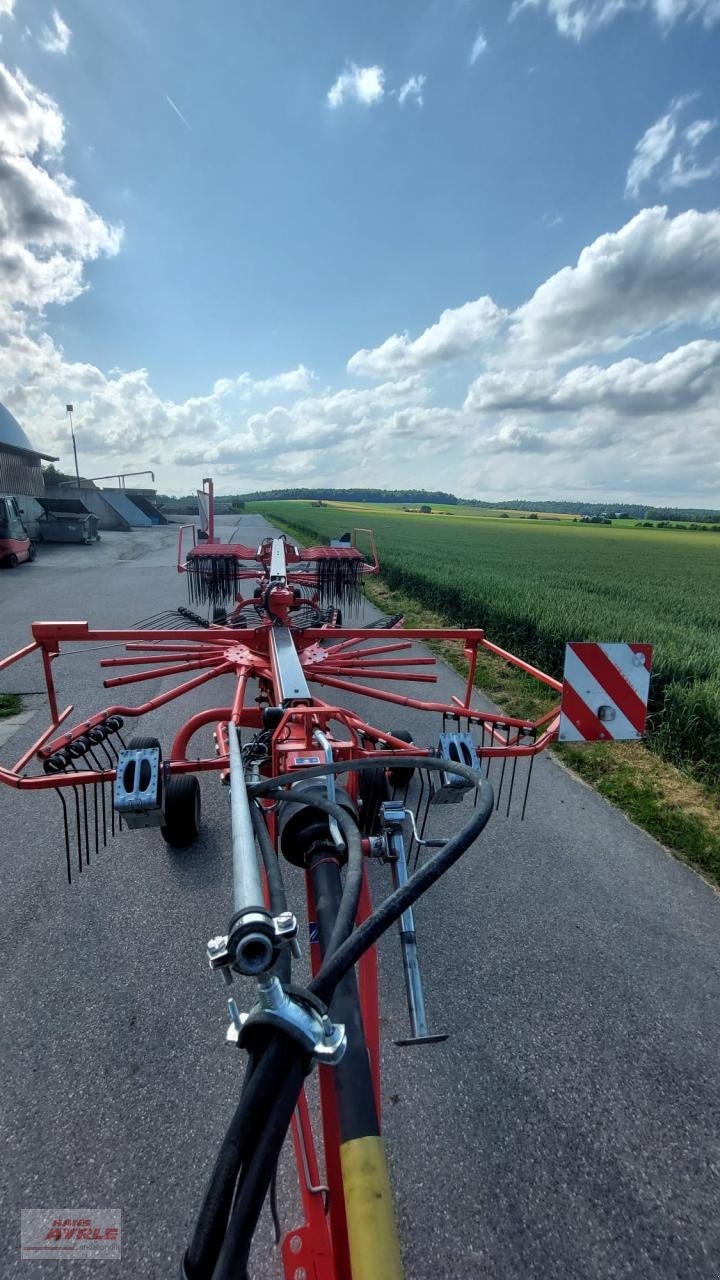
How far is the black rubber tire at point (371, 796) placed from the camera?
290cm

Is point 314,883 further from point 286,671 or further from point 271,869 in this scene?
point 286,671

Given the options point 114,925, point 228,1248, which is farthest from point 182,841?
point 228,1248

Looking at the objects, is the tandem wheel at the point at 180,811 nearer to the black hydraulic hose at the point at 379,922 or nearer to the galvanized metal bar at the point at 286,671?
the galvanized metal bar at the point at 286,671

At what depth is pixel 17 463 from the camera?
34.2 metres


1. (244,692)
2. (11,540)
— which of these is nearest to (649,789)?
(244,692)

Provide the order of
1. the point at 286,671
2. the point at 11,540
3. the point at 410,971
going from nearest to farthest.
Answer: the point at 410,971
the point at 286,671
the point at 11,540

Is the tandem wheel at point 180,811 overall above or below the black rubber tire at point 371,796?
below

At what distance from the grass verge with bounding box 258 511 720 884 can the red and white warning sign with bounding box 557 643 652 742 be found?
1.30 metres

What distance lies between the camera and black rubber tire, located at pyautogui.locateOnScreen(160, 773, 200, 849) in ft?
10.6

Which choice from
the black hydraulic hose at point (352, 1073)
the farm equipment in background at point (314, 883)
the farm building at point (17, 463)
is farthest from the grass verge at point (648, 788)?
the farm building at point (17, 463)

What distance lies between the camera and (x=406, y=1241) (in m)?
1.62

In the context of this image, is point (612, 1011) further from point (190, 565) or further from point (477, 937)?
point (190, 565)

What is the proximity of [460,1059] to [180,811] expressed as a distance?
1958 millimetres

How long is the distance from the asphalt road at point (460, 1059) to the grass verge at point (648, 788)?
277 mm
